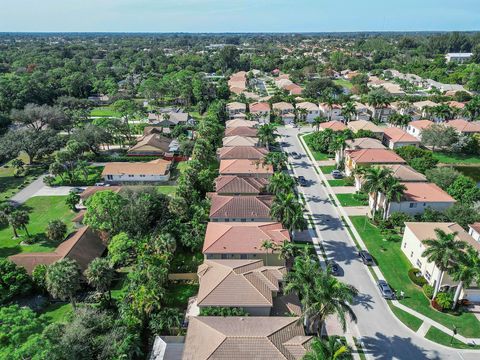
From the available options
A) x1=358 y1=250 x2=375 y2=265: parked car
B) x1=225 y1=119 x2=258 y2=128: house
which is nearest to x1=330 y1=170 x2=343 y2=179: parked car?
x1=358 y1=250 x2=375 y2=265: parked car

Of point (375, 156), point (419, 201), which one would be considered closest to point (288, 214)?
point (419, 201)

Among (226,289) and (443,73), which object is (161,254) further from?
(443,73)

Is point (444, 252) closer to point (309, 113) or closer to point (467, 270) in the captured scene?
point (467, 270)

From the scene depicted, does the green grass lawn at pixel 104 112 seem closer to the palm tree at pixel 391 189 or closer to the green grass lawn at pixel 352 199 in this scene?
the green grass lawn at pixel 352 199

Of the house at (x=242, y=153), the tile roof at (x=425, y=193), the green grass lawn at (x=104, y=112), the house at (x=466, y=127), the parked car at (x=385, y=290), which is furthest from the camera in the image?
the green grass lawn at (x=104, y=112)

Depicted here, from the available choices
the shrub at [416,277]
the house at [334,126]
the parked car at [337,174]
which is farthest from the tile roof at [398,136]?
the shrub at [416,277]
